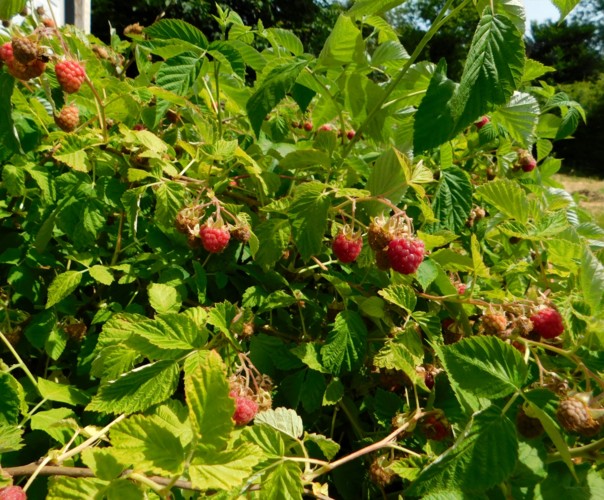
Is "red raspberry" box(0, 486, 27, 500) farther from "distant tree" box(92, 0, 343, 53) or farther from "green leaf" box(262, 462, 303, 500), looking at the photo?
"distant tree" box(92, 0, 343, 53)

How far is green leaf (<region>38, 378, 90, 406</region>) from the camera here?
70 cm

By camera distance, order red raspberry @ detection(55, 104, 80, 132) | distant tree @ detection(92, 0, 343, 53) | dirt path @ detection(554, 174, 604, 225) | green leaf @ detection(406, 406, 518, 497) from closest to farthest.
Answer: green leaf @ detection(406, 406, 518, 497) < red raspberry @ detection(55, 104, 80, 132) < dirt path @ detection(554, 174, 604, 225) < distant tree @ detection(92, 0, 343, 53)

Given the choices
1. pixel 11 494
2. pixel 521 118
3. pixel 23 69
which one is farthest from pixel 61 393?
pixel 521 118

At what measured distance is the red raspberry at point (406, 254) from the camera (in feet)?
2.36

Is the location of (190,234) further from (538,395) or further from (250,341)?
(538,395)

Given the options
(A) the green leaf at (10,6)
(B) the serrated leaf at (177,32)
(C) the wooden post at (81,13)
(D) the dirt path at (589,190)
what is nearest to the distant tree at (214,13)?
(C) the wooden post at (81,13)

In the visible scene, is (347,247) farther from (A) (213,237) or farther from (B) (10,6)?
(B) (10,6)

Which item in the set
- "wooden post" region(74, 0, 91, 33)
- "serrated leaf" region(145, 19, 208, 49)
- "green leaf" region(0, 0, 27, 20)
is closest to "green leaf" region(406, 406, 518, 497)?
"serrated leaf" region(145, 19, 208, 49)

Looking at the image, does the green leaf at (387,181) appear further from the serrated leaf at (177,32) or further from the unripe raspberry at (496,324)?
the serrated leaf at (177,32)

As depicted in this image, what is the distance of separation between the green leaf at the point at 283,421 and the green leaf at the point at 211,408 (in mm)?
202

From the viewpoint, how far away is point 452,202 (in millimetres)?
958

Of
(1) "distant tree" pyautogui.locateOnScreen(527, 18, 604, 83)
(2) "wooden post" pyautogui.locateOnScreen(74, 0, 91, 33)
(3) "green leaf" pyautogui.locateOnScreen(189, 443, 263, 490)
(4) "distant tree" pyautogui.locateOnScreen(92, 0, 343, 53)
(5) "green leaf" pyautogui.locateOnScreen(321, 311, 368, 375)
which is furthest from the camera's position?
(1) "distant tree" pyautogui.locateOnScreen(527, 18, 604, 83)

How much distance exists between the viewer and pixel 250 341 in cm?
80

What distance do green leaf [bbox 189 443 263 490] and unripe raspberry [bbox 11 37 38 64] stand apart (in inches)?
26.1
